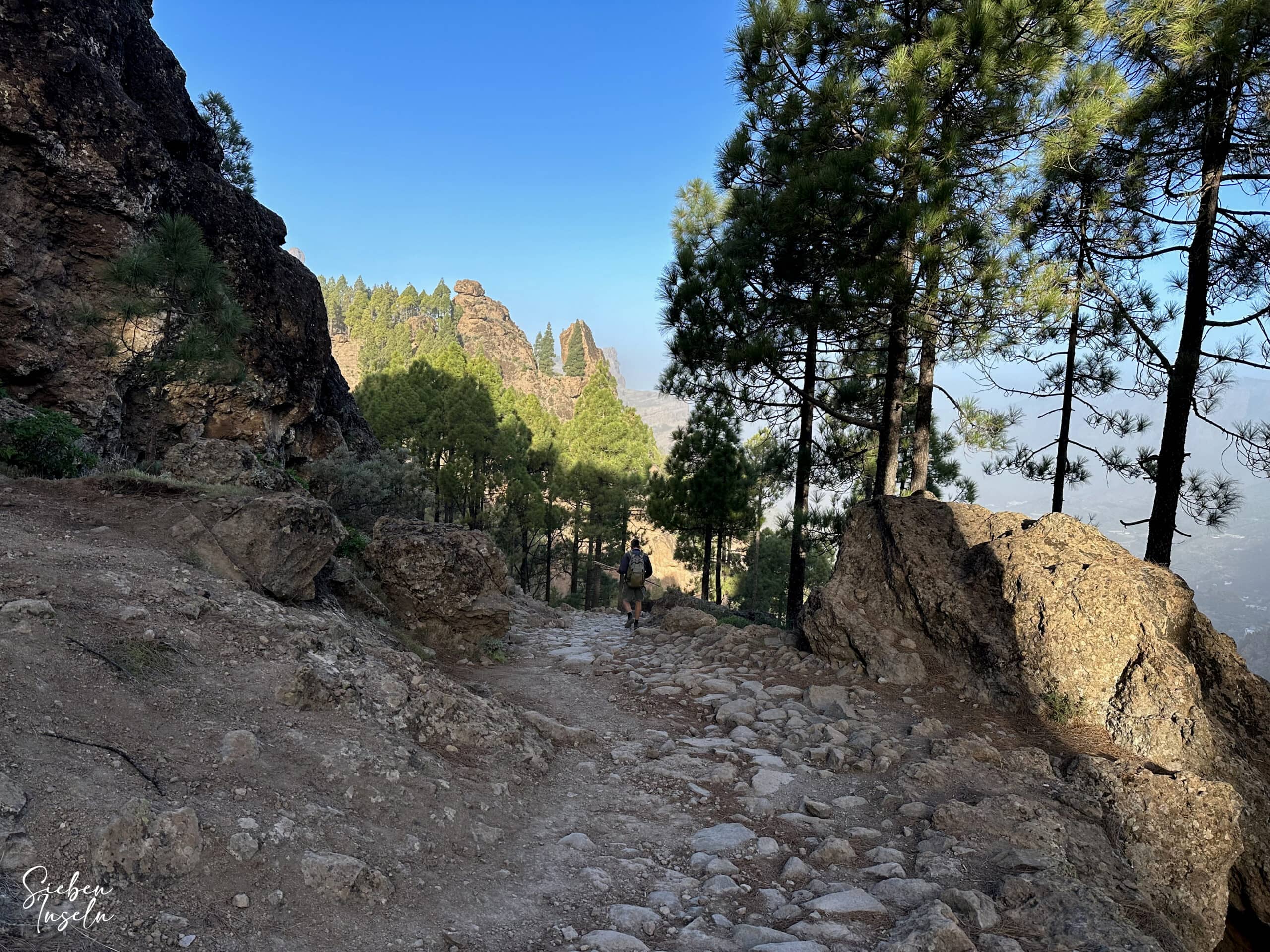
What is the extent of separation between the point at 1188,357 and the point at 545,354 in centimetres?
11308

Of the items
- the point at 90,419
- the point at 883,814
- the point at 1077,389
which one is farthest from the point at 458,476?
the point at 883,814

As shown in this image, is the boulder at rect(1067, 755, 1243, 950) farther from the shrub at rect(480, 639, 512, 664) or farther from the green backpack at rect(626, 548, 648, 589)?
the green backpack at rect(626, 548, 648, 589)

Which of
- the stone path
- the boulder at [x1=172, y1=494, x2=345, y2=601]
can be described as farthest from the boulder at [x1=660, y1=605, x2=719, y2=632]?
the boulder at [x1=172, y1=494, x2=345, y2=601]

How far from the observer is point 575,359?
112 metres

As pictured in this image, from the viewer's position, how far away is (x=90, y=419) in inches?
447

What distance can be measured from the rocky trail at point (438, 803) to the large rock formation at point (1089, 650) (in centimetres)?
22

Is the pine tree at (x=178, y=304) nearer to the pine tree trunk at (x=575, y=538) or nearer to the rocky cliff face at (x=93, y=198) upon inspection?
the rocky cliff face at (x=93, y=198)

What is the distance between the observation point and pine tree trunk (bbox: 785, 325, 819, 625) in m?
13.5

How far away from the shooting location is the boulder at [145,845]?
104 inches

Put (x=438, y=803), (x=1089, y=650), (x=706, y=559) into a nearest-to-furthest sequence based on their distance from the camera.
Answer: (x=438, y=803) < (x=1089, y=650) < (x=706, y=559)

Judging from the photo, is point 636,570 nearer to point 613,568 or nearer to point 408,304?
point 613,568

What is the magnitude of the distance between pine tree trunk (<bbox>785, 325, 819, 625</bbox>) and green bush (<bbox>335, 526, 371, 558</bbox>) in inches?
308

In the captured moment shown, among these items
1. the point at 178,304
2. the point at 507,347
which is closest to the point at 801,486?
the point at 178,304

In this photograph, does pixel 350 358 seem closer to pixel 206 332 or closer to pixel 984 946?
pixel 206 332
